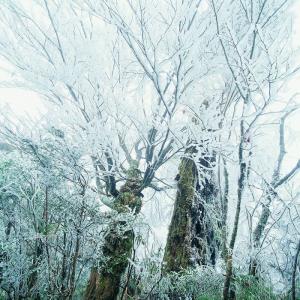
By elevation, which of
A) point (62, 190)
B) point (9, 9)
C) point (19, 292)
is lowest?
point (19, 292)

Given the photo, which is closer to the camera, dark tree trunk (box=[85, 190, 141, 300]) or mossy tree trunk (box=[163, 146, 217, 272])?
dark tree trunk (box=[85, 190, 141, 300])

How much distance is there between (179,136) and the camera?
4355mm

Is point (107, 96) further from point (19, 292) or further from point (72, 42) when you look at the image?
point (19, 292)

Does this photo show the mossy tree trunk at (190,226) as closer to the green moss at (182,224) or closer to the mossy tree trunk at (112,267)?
the green moss at (182,224)

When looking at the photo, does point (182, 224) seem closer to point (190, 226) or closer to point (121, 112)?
point (190, 226)

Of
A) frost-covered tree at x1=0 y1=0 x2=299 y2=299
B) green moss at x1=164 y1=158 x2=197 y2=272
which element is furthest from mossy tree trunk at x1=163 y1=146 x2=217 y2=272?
frost-covered tree at x1=0 y1=0 x2=299 y2=299

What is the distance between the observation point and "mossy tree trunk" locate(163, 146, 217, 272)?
6.09m

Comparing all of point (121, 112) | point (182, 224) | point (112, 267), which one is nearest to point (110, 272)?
point (112, 267)

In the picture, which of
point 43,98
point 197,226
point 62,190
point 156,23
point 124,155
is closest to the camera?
point 62,190

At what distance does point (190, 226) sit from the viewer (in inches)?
254

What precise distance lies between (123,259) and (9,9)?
3.86 meters

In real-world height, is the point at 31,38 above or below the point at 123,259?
above

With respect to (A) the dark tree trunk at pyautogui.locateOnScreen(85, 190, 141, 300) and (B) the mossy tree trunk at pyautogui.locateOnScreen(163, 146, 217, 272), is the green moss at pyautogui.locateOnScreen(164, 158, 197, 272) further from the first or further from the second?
(A) the dark tree trunk at pyautogui.locateOnScreen(85, 190, 141, 300)

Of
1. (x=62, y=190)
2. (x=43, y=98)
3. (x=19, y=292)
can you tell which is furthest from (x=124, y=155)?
(x=19, y=292)
